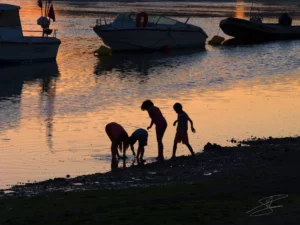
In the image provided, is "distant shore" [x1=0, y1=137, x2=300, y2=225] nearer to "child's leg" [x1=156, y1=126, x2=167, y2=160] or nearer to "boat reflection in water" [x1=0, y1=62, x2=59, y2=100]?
"child's leg" [x1=156, y1=126, x2=167, y2=160]

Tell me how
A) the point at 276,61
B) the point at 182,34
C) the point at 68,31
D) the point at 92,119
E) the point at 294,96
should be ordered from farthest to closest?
the point at 68,31 → the point at 182,34 → the point at 276,61 → the point at 294,96 → the point at 92,119

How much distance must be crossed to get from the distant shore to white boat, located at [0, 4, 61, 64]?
21.3 m

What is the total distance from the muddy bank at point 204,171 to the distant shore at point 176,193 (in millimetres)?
15

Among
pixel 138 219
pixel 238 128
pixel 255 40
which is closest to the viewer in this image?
pixel 138 219

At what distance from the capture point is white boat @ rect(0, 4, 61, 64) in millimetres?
37938

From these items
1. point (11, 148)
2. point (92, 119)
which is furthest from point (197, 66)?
point (11, 148)

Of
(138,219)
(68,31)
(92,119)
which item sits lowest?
(68,31)

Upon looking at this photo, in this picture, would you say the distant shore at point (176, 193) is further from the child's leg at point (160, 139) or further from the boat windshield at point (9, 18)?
the boat windshield at point (9, 18)

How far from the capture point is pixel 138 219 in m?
10.8

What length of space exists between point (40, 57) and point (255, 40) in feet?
72.6

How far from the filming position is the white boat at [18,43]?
124ft

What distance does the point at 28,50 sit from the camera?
131ft

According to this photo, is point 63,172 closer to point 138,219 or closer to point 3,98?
point 138,219

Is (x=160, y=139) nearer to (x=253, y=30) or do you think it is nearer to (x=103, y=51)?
(x=103, y=51)
